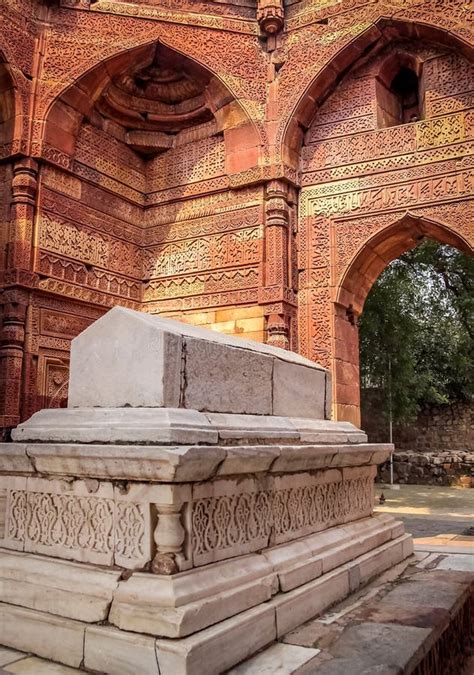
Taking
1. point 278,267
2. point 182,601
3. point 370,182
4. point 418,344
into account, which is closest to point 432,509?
point 278,267

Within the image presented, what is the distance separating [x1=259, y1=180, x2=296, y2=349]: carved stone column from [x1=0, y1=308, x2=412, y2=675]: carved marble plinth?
15.7 feet

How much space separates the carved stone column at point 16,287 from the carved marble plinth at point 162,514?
15.2 feet

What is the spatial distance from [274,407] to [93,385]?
0.99m

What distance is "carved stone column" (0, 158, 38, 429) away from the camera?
7.18 metres

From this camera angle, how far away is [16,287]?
7348mm

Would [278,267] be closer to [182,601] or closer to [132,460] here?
[132,460]

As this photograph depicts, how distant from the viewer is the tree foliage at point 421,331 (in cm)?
1246

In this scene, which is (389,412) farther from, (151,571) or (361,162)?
(151,571)

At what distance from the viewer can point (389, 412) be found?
42.4ft

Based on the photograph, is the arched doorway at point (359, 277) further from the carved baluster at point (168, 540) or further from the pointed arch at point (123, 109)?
the carved baluster at point (168, 540)

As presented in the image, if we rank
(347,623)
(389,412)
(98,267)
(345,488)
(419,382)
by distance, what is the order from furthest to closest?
(419,382)
(389,412)
(98,267)
(345,488)
(347,623)

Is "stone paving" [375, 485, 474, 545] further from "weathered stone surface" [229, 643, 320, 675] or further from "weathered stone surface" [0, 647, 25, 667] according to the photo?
"weathered stone surface" [0, 647, 25, 667]

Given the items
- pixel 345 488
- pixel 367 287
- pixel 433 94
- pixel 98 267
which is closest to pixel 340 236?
pixel 367 287

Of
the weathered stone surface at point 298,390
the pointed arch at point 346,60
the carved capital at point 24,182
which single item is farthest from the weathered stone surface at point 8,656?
the pointed arch at point 346,60
